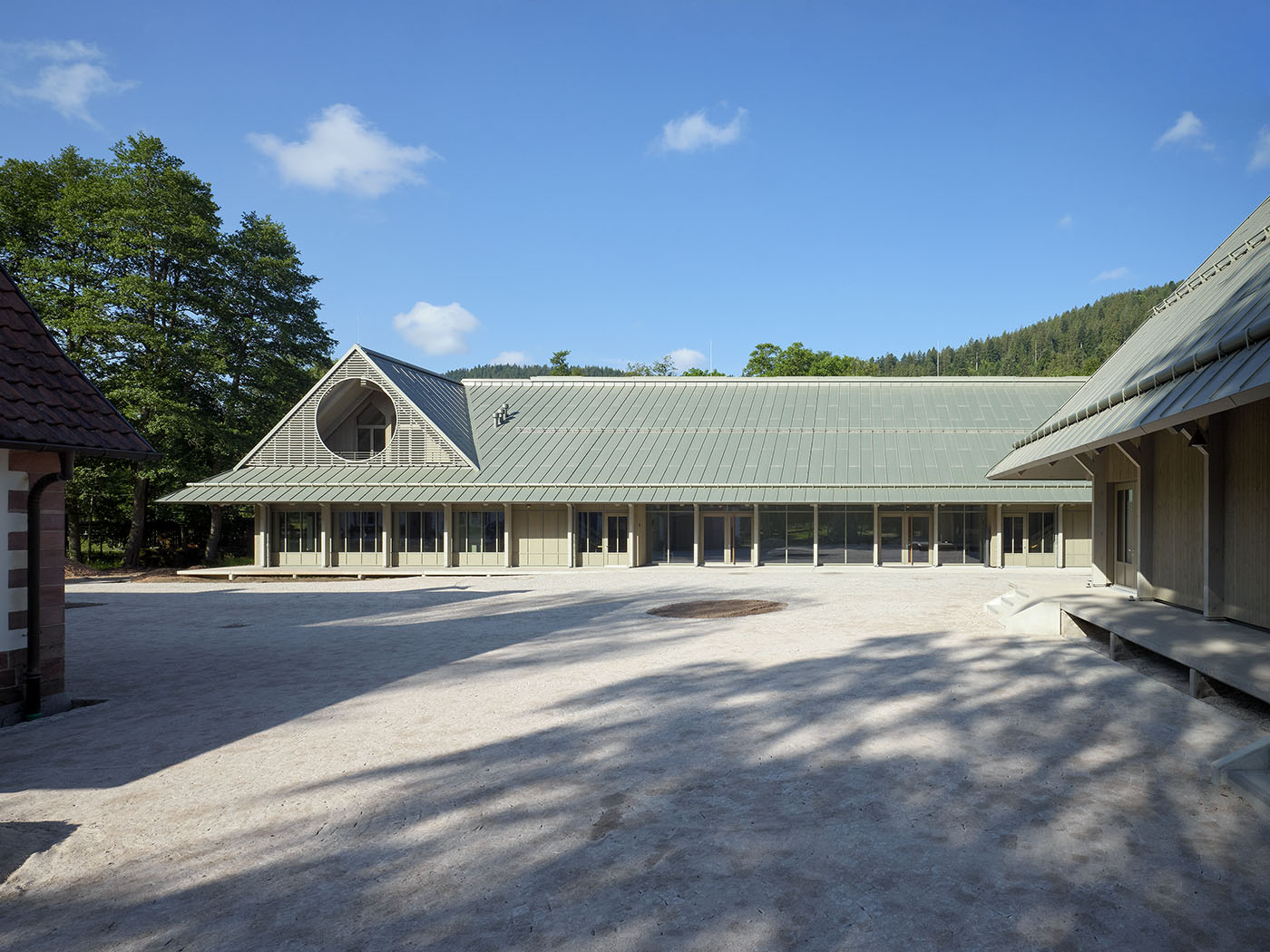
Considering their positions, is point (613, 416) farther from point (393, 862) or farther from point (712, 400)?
point (393, 862)

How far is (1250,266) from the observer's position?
1173 cm

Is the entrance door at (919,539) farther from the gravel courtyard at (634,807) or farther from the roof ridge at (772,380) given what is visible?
the gravel courtyard at (634,807)

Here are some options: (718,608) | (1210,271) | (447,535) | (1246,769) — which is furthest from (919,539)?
(1246,769)

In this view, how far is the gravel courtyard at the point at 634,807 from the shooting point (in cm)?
425

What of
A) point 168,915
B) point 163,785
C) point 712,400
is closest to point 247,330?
point 712,400

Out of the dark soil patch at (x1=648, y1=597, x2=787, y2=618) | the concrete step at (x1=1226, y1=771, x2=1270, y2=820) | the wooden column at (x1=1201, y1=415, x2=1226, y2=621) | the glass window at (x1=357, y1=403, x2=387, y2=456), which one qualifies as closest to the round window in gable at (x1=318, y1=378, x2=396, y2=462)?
the glass window at (x1=357, y1=403, x2=387, y2=456)

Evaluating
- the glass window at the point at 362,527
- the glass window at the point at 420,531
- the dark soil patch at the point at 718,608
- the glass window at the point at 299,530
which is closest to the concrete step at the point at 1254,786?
the dark soil patch at the point at 718,608

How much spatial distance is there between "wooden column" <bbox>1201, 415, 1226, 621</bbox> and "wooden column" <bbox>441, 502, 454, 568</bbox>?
25320mm

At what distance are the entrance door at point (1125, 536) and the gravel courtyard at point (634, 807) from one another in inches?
213

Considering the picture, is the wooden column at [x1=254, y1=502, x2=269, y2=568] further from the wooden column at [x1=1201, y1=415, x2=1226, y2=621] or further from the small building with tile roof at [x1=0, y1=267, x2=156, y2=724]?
the wooden column at [x1=1201, y1=415, x2=1226, y2=621]

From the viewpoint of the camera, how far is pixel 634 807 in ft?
19.1

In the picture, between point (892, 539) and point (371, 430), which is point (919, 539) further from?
point (371, 430)

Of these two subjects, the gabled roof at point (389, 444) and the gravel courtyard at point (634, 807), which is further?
the gabled roof at point (389, 444)

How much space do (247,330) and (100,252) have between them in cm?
629
